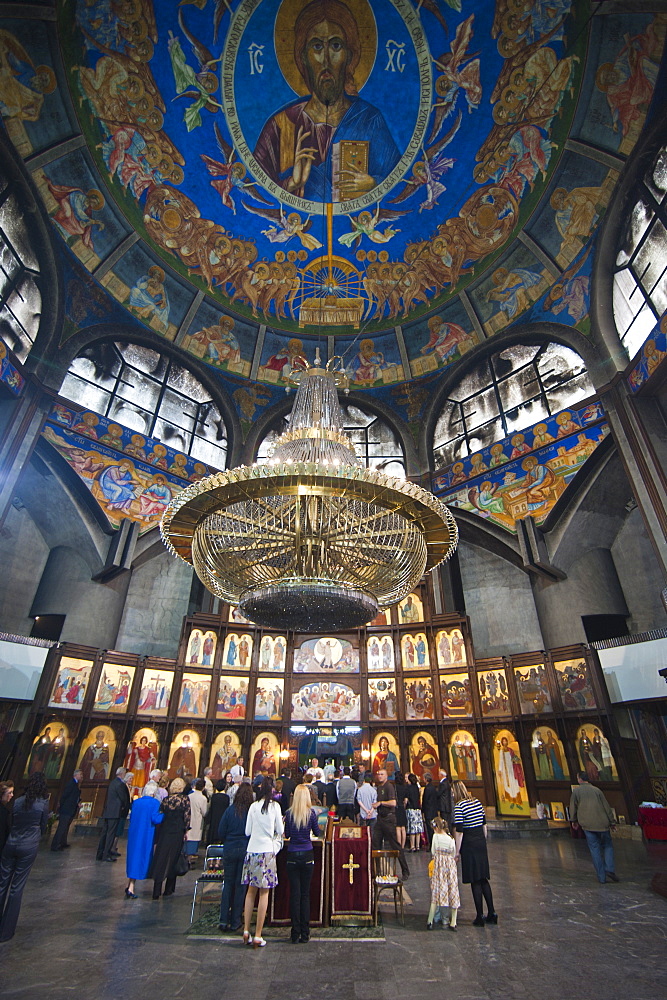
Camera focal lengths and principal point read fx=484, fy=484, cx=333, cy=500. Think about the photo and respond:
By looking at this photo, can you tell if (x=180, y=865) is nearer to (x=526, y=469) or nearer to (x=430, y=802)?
(x=430, y=802)

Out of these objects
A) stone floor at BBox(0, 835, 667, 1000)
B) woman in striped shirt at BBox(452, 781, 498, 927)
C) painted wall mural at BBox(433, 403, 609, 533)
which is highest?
painted wall mural at BBox(433, 403, 609, 533)

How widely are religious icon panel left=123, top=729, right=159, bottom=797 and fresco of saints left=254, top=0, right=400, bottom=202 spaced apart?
1548cm

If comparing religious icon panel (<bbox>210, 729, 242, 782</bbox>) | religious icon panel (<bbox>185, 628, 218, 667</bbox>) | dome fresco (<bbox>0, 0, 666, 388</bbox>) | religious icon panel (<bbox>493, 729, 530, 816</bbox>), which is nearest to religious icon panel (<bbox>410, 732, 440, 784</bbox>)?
religious icon panel (<bbox>493, 729, 530, 816</bbox>)

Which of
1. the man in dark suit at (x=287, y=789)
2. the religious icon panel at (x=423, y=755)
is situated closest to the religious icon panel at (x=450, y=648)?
the religious icon panel at (x=423, y=755)

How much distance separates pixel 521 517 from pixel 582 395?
3476 mm

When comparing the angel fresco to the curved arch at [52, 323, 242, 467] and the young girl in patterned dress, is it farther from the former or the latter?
the young girl in patterned dress

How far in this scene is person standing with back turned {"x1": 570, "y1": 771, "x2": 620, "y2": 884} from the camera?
5.85 m

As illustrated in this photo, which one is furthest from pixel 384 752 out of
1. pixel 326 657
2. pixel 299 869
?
pixel 299 869

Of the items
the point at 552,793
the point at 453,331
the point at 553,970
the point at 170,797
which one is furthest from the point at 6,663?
the point at 453,331

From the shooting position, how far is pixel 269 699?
1352cm

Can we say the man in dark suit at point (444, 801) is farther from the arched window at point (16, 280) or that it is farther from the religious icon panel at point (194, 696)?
the arched window at point (16, 280)

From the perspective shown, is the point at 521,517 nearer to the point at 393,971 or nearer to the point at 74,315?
the point at 393,971

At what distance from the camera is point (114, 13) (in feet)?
34.6

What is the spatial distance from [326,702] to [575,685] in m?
6.42
